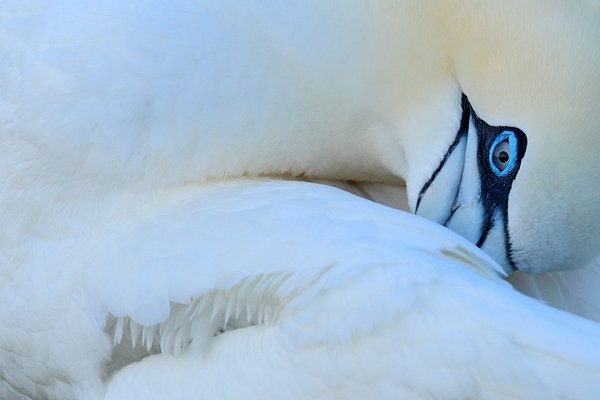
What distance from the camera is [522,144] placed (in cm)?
349

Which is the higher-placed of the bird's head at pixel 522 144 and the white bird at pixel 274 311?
the bird's head at pixel 522 144

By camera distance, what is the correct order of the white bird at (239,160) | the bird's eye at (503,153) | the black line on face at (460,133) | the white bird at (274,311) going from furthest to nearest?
the black line on face at (460,133) → the bird's eye at (503,153) → the white bird at (239,160) → the white bird at (274,311)

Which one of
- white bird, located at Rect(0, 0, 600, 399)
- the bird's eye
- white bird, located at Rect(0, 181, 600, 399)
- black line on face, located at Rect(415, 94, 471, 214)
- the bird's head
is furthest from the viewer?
black line on face, located at Rect(415, 94, 471, 214)

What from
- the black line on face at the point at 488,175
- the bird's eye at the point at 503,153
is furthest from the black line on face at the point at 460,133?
the bird's eye at the point at 503,153

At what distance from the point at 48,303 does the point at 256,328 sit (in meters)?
0.71

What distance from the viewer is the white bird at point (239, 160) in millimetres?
3217

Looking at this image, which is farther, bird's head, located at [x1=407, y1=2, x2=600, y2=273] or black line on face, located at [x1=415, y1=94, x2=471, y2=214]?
black line on face, located at [x1=415, y1=94, x2=471, y2=214]

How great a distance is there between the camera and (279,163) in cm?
374

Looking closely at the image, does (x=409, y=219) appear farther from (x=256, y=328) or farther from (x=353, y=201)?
(x=256, y=328)

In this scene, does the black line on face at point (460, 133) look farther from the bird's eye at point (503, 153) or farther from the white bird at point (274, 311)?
the white bird at point (274, 311)

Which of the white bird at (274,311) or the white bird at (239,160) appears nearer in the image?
the white bird at (274,311)

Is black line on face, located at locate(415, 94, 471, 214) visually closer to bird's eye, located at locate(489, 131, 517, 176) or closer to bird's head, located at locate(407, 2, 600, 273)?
bird's head, located at locate(407, 2, 600, 273)

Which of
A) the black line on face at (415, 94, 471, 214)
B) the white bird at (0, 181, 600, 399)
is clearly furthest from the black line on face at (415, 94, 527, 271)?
the white bird at (0, 181, 600, 399)

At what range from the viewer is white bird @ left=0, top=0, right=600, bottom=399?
3217 millimetres
